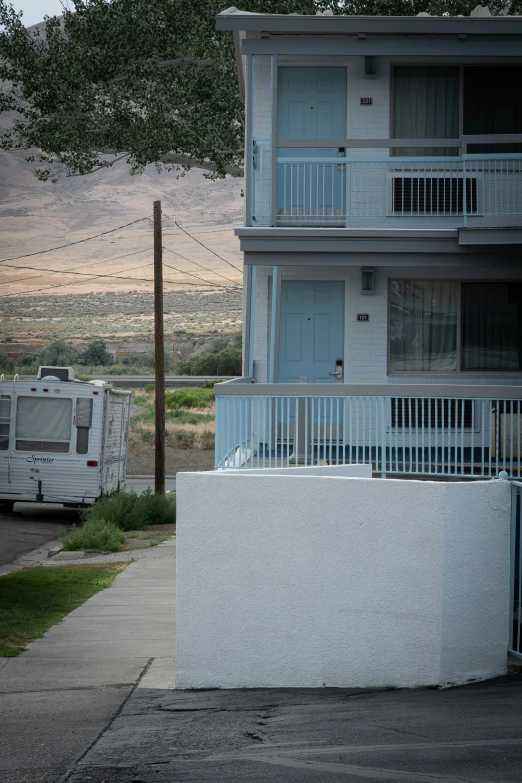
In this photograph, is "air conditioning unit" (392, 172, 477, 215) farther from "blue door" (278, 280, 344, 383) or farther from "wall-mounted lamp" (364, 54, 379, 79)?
"wall-mounted lamp" (364, 54, 379, 79)

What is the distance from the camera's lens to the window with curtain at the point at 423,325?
1823 cm

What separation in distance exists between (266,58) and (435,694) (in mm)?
12608

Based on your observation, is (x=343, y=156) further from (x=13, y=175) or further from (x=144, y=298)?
(x=13, y=175)

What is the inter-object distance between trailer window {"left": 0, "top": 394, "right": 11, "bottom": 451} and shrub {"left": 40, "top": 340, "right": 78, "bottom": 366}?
250ft

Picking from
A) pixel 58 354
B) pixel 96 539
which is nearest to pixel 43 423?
pixel 96 539

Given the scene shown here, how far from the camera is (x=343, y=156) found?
1811cm

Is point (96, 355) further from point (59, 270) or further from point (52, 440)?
point (52, 440)

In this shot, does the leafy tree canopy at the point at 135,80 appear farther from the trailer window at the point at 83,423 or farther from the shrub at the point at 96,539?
the shrub at the point at 96,539

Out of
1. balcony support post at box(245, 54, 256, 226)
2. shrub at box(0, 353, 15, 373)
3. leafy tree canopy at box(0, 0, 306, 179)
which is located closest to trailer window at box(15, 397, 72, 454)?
balcony support post at box(245, 54, 256, 226)

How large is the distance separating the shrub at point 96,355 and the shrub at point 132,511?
3158 inches

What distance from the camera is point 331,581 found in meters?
8.66

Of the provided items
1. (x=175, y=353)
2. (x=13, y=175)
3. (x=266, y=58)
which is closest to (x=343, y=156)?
(x=266, y=58)

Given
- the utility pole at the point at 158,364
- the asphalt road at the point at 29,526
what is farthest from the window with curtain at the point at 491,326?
the utility pole at the point at 158,364

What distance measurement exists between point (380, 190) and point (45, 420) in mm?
10250
